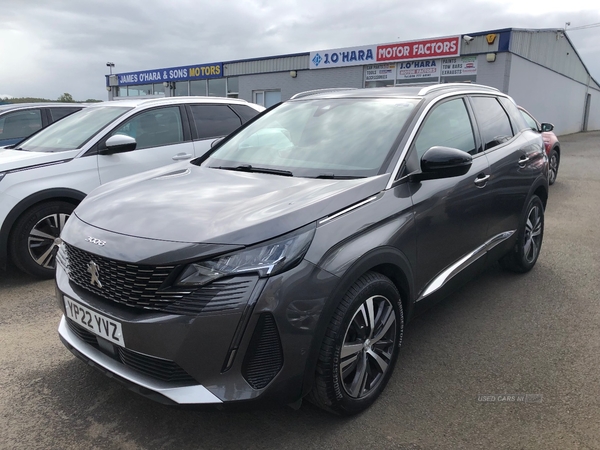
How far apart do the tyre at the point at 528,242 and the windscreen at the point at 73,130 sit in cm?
416

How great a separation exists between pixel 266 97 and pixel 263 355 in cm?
2249

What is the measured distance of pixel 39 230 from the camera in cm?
452

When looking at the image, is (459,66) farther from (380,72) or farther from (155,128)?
(155,128)

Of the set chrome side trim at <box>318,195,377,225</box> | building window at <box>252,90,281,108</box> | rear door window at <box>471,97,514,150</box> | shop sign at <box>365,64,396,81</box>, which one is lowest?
chrome side trim at <box>318,195,377,225</box>

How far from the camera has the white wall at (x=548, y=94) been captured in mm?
17609

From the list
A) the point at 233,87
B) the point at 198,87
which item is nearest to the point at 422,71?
the point at 233,87

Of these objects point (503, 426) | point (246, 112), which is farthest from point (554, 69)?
point (503, 426)

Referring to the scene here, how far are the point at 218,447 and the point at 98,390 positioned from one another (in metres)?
0.88

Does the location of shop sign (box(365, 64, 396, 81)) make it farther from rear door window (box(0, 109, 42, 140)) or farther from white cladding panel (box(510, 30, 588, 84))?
rear door window (box(0, 109, 42, 140))

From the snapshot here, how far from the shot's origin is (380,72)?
1928 centimetres

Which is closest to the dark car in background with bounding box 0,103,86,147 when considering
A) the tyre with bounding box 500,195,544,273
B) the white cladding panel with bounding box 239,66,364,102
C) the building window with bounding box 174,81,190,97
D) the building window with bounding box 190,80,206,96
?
the tyre with bounding box 500,195,544,273

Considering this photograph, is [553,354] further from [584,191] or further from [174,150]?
[584,191]

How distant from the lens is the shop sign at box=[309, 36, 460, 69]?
1723 centimetres

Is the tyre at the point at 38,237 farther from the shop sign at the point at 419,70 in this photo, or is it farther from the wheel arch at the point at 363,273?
the shop sign at the point at 419,70
